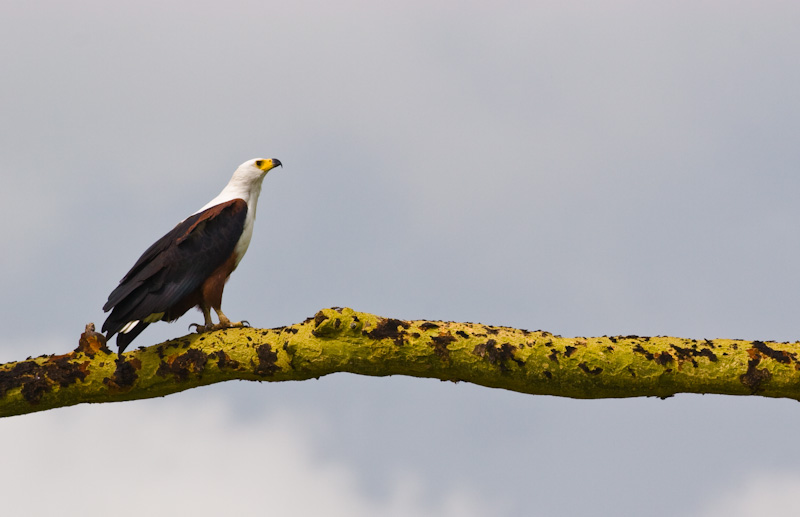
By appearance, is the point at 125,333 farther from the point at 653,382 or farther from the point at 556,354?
the point at 653,382

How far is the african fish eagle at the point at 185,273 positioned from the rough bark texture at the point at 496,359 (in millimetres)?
734

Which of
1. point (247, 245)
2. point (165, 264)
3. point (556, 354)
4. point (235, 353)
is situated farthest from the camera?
point (247, 245)

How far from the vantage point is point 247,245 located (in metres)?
7.09

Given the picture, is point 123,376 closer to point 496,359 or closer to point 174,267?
point 174,267

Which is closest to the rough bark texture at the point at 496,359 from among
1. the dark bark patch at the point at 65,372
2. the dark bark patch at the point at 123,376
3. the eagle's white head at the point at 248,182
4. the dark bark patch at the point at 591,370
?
the dark bark patch at the point at 591,370

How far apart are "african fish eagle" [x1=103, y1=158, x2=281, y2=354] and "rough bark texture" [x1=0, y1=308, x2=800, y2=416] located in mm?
734

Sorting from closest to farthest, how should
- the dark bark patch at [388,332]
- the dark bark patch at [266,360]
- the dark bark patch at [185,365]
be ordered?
the dark bark patch at [388,332] → the dark bark patch at [266,360] → the dark bark patch at [185,365]

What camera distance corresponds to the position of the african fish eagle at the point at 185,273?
21.1 ft

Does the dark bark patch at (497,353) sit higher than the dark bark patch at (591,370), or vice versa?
the dark bark patch at (497,353)

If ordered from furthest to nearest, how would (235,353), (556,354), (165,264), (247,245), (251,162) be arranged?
(251,162) → (247,245) → (165,264) → (235,353) → (556,354)

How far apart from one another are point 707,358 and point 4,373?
4.94 m

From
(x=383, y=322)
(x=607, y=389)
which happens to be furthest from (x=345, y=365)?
(x=607, y=389)

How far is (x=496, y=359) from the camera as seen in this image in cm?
541

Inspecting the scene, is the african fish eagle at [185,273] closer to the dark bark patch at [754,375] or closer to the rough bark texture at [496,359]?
the rough bark texture at [496,359]
